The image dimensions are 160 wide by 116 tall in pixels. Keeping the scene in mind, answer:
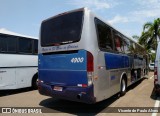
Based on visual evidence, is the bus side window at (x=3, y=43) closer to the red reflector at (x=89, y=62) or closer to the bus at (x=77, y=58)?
the bus at (x=77, y=58)

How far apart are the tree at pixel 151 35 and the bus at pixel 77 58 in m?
34.8

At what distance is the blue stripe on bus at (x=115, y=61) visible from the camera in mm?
7035

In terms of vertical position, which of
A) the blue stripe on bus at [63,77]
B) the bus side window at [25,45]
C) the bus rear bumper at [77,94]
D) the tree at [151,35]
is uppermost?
the tree at [151,35]

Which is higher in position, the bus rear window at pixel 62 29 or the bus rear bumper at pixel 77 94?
the bus rear window at pixel 62 29

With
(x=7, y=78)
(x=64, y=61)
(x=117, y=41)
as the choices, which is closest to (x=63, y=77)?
(x=64, y=61)

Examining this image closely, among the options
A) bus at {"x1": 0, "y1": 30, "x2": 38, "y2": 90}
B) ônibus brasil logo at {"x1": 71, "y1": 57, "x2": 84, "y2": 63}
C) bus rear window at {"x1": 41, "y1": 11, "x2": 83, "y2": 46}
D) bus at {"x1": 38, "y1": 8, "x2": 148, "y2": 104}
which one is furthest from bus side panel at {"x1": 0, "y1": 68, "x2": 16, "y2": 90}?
ônibus brasil logo at {"x1": 71, "y1": 57, "x2": 84, "y2": 63}

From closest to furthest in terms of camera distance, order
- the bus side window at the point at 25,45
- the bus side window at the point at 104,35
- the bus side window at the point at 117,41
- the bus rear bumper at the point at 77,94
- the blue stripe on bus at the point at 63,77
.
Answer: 1. the bus rear bumper at the point at 77,94
2. the blue stripe on bus at the point at 63,77
3. the bus side window at the point at 104,35
4. the bus side window at the point at 117,41
5. the bus side window at the point at 25,45

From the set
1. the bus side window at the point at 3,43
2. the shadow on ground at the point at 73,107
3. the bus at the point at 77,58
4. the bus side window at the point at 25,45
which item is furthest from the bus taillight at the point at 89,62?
the bus side window at the point at 25,45

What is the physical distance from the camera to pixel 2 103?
778cm

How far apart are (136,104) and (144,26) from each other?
122 ft

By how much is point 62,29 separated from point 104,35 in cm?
148

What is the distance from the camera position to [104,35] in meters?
7.11

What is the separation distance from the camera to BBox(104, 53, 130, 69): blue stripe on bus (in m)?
7.04

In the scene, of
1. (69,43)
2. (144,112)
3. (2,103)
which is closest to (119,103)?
(144,112)
